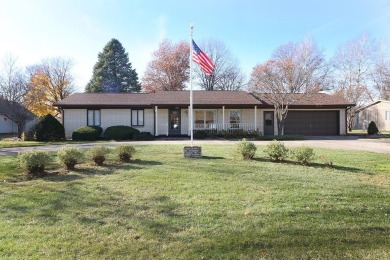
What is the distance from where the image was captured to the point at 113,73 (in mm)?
49438

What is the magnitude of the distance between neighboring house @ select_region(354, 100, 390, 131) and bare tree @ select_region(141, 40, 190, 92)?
25531 mm

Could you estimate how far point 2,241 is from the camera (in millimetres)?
4148

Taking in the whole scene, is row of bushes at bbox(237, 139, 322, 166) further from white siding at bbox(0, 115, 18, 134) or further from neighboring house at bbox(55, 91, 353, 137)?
white siding at bbox(0, 115, 18, 134)

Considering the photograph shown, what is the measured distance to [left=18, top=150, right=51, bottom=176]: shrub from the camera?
8688 mm

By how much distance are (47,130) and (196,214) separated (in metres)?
19.1

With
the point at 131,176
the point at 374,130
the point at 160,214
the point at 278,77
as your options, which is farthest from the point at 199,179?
the point at 374,130

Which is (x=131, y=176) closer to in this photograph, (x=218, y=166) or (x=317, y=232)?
(x=218, y=166)

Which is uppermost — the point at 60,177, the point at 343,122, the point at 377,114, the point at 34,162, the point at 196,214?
the point at 377,114

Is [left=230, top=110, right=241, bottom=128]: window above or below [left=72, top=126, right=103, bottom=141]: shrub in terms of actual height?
above

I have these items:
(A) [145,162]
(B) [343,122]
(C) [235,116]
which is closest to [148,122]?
(C) [235,116]

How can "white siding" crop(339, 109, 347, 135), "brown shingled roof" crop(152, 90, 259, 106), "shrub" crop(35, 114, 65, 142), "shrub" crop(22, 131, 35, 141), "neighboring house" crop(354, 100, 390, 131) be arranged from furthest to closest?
"neighboring house" crop(354, 100, 390, 131)
"white siding" crop(339, 109, 347, 135)
"brown shingled roof" crop(152, 90, 259, 106)
"shrub" crop(22, 131, 35, 141)
"shrub" crop(35, 114, 65, 142)

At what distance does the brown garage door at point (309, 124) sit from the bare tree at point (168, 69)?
23.0 m

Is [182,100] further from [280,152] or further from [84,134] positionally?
[280,152]

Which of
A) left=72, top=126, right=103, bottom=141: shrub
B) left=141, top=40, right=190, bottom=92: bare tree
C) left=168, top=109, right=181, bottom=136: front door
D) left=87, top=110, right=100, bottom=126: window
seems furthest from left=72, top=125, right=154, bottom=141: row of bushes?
left=141, top=40, right=190, bottom=92: bare tree
